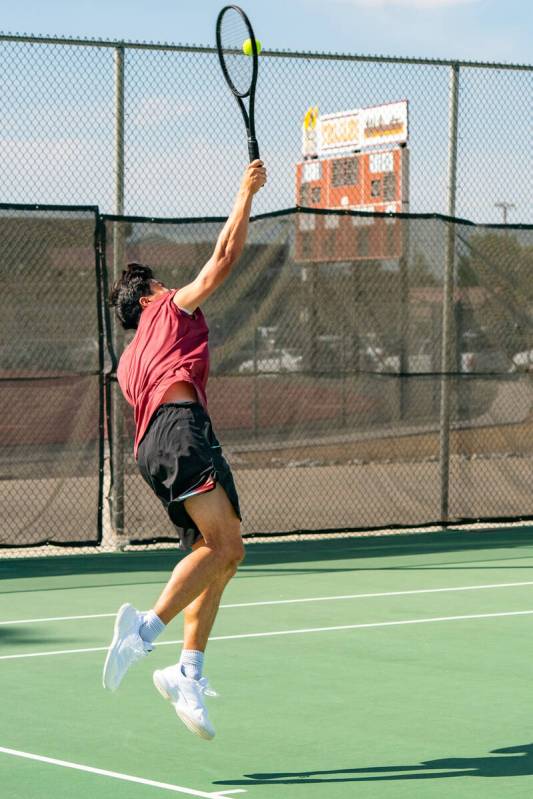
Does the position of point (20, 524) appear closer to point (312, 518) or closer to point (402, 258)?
point (312, 518)

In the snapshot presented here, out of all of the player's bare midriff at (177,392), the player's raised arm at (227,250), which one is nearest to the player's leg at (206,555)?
the player's bare midriff at (177,392)

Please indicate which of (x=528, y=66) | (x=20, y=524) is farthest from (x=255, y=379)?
(x=528, y=66)

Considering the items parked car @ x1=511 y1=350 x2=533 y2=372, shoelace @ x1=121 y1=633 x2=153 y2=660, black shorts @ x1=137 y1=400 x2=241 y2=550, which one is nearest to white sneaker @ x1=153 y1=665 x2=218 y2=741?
shoelace @ x1=121 y1=633 x2=153 y2=660

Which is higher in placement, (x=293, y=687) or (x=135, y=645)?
(x=135, y=645)

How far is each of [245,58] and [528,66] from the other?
248 inches

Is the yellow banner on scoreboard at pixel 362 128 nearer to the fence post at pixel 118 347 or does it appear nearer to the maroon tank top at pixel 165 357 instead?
the fence post at pixel 118 347

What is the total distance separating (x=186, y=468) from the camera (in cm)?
591

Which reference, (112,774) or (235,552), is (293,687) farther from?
(112,774)

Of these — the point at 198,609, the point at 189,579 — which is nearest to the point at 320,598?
the point at 198,609

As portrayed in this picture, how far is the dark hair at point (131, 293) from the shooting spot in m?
6.28

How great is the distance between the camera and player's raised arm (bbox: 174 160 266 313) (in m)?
5.94

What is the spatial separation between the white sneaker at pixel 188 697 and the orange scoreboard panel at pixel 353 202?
6.79m

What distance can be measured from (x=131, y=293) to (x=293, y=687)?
193 centimetres

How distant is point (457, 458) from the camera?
12.9m
